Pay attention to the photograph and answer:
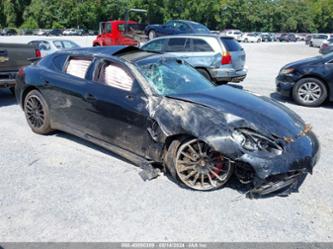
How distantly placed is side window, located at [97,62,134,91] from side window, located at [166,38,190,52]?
18.0 feet

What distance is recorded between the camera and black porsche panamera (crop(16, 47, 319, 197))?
337cm

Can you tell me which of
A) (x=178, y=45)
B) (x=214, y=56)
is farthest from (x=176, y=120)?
(x=178, y=45)

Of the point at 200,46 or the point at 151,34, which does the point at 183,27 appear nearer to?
the point at 151,34

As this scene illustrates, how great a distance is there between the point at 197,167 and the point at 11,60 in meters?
5.53

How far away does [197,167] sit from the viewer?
3641mm

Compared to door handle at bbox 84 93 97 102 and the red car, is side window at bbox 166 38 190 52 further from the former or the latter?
the red car

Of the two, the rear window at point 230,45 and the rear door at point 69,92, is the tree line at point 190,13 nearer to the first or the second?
the rear window at point 230,45

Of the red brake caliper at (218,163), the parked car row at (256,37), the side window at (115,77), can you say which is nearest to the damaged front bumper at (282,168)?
the red brake caliper at (218,163)

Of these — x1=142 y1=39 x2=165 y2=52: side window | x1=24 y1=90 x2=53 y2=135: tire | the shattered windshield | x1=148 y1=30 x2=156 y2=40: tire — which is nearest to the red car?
x1=148 y1=30 x2=156 y2=40: tire

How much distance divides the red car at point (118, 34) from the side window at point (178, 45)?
10.5 m

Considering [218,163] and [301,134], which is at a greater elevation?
[301,134]

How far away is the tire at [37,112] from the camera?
5109 millimetres

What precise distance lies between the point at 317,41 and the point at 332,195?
136 feet

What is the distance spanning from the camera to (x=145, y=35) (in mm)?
21875
